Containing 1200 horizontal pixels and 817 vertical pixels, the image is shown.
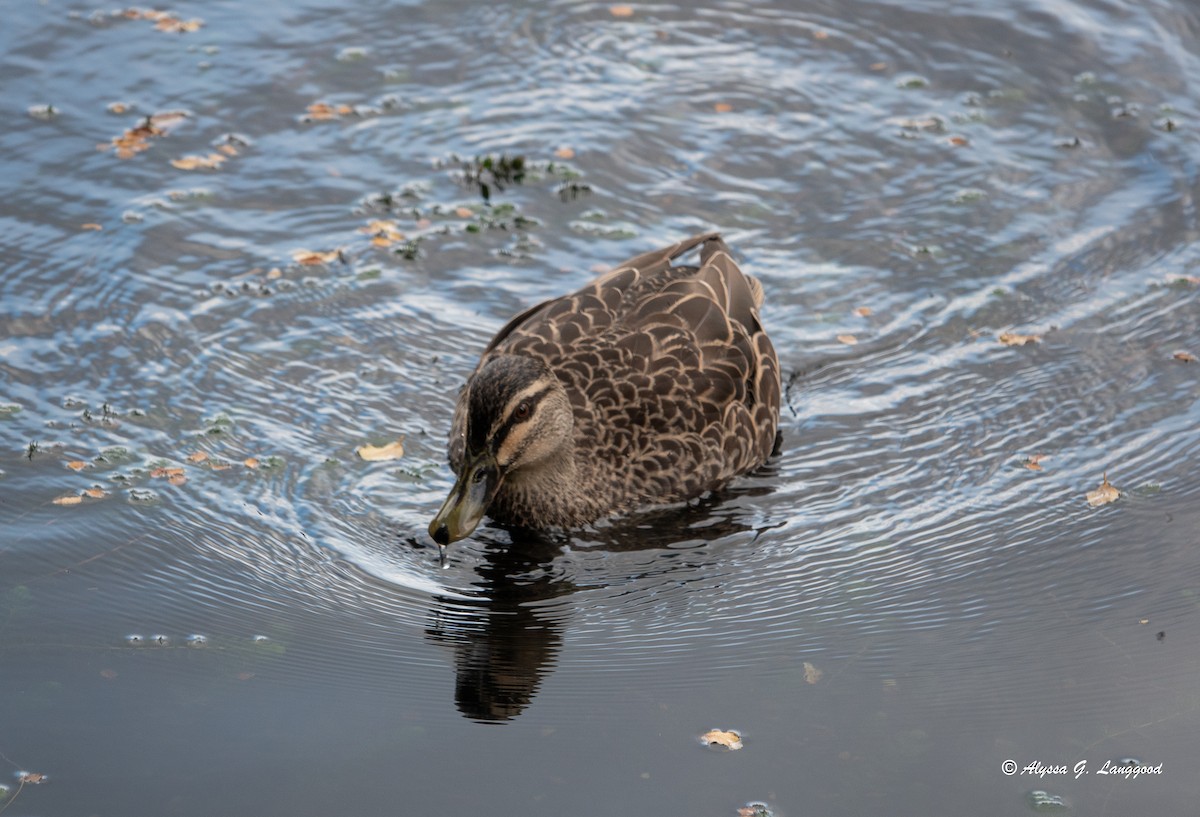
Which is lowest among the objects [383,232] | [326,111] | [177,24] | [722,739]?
[722,739]

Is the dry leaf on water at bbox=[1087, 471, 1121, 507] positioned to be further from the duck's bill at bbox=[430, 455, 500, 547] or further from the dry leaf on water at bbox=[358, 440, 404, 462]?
the dry leaf on water at bbox=[358, 440, 404, 462]

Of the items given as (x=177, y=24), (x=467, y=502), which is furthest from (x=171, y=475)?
(x=177, y=24)

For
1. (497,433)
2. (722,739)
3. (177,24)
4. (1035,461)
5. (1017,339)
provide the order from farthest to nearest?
(177,24)
(1017,339)
(1035,461)
(497,433)
(722,739)

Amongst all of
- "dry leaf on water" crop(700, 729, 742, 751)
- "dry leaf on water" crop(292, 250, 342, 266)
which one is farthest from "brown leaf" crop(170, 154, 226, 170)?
"dry leaf on water" crop(700, 729, 742, 751)

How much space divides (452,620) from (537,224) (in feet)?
15.1

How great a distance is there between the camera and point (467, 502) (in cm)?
820

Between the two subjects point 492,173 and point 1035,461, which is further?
point 492,173

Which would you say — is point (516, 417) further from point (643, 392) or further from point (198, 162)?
point (198, 162)

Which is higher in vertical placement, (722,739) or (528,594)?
(722,739)

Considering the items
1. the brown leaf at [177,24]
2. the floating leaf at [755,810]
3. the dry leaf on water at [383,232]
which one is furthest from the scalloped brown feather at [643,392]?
the brown leaf at [177,24]

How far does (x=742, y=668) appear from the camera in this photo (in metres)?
7.59

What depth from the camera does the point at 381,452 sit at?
932 centimetres

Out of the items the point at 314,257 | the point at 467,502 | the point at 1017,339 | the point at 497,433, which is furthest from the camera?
the point at 314,257

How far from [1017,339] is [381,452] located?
14.6 ft
